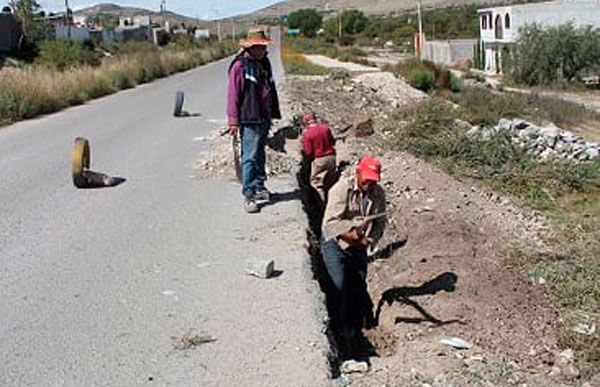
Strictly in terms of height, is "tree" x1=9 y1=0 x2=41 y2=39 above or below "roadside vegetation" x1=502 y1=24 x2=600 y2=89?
above

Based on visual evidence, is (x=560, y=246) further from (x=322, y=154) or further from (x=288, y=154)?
(x=288, y=154)

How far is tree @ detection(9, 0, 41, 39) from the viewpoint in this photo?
5922 cm

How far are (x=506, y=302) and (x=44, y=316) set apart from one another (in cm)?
395

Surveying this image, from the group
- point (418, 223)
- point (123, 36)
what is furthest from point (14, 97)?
point (123, 36)

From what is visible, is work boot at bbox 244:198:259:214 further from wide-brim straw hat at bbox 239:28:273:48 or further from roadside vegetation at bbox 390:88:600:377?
roadside vegetation at bbox 390:88:600:377

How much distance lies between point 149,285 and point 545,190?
808 centimetres

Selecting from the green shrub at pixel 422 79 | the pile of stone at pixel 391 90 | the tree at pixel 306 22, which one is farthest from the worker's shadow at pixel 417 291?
the tree at pixel 306 22

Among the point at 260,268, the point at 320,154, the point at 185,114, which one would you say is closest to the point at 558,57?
the point at 185,114

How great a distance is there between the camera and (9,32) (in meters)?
54.4

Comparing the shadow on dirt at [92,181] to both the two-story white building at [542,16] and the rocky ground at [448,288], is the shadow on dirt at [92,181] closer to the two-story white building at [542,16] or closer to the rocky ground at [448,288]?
the rocky ground at [448,288]

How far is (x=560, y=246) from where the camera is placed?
9.46 meters

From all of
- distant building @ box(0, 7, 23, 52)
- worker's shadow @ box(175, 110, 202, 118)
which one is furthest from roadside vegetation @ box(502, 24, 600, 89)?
worker's shadow @ box(175, 110, 202, 118)

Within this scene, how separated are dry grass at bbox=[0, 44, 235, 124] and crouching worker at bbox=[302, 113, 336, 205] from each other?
10206 millimetres

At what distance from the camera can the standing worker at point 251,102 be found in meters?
8.61
